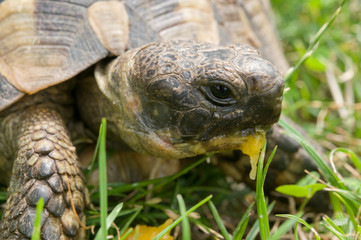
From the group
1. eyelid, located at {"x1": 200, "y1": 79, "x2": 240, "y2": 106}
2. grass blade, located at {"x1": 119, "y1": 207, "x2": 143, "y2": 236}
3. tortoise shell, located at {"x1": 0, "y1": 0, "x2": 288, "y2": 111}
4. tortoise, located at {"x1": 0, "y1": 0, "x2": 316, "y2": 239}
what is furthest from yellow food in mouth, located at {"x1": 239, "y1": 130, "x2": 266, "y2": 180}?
tortoise shell, located at {"x1": 0, "y1": 0, "x2": 288, "y2": 111}

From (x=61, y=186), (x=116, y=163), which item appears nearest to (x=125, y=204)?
(x=116, y=163)

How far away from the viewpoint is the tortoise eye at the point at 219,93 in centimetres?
188

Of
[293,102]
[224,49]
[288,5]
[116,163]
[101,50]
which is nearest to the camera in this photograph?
[224,49]

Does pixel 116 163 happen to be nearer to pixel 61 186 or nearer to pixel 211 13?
pixel 61 186

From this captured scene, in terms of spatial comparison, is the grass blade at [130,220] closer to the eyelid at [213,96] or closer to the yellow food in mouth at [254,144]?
the yellow food in mouth at [254,144]

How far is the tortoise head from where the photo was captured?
187cm

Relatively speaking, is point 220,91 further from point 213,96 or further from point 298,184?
point 298,184

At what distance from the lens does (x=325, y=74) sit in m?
4.11

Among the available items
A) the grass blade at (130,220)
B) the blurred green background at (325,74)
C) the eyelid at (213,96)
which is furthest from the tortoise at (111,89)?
the blurred green background at (325,74)

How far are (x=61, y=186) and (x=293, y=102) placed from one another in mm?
2439

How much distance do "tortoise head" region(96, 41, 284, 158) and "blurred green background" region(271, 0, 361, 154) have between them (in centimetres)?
115

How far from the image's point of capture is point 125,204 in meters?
2.43

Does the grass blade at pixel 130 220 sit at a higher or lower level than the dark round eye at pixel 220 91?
lower

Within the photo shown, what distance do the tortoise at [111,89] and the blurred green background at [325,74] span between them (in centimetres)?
113
